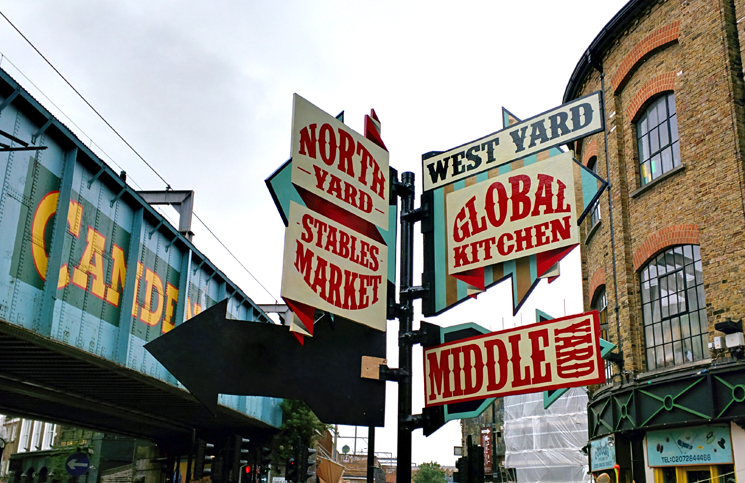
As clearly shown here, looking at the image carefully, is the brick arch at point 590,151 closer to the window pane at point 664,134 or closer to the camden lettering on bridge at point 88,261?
the window pane at point 664,134

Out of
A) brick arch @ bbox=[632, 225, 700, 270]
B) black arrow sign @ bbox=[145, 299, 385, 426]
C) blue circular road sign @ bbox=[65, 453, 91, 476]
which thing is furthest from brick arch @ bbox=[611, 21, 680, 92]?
blue circular road sign @ bbox=[65, 453, 91, 476]

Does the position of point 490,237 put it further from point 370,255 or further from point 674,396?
point 674,396

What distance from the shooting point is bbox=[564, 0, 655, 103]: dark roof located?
18109 millimetres

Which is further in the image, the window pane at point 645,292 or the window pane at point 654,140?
the window pane at point 654,140

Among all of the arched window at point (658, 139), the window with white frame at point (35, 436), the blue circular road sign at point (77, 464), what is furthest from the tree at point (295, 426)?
the window with white frame at point (35, 436)

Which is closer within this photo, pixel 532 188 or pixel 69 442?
pixel 532 188

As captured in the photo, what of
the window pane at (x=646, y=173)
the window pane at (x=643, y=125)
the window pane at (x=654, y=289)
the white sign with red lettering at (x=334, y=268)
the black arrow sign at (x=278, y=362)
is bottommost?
the black arrow sign at (x=278, y=362)

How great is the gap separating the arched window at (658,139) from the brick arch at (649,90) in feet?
0.80

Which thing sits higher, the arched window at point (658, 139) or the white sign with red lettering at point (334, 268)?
the arched window at point (658, 139)

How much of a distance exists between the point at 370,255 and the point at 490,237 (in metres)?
1.00

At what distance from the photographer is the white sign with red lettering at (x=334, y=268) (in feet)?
17.2

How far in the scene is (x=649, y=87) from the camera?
1761 cm

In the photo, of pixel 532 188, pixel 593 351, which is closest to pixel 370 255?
pixel 532 188

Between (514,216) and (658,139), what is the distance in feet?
43.6
